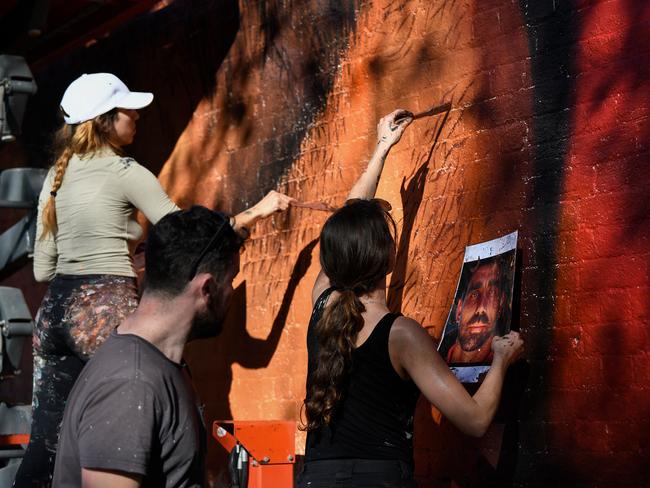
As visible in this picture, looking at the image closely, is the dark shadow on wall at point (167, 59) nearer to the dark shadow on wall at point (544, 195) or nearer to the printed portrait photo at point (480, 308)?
the dark shadow on wall at point (544, 195)

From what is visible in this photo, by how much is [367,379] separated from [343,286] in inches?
14.6

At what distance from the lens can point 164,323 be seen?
9.19ft

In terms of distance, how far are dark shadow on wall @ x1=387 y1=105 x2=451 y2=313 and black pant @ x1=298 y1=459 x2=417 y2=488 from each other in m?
1.79

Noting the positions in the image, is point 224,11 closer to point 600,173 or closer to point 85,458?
point 600,173

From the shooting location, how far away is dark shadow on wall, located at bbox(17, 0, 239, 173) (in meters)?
6.78

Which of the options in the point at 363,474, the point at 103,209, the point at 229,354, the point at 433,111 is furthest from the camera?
the point at 229,354

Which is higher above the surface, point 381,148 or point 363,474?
point 381,148

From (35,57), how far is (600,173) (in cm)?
537

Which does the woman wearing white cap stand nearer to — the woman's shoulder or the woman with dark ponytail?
the woman with dark ponytail

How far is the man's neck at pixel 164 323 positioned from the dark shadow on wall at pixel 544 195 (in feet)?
7.08

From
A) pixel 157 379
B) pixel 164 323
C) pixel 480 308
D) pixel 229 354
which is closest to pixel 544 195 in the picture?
pixel 480 308

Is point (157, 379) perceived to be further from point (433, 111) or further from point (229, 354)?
point (229, 354)

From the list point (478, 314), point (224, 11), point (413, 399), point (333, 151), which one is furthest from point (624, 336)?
point (224, 11)

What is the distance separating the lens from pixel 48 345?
15.2 ft
